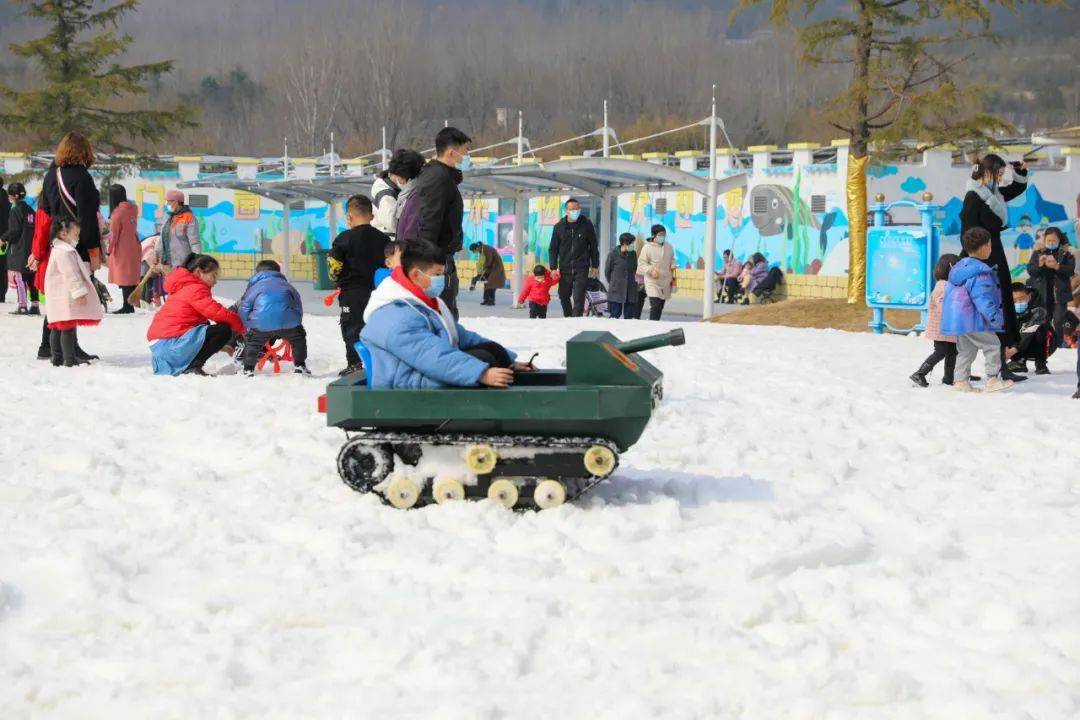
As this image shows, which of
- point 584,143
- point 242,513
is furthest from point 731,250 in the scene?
point 584,143

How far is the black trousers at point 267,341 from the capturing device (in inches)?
390

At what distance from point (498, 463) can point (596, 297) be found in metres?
13.7

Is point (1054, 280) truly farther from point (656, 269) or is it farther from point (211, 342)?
point (211, 342)

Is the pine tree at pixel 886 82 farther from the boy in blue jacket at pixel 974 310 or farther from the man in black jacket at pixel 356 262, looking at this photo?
the man in black jacket at pixel 356 262

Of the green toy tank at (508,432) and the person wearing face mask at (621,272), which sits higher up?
the person wearing face mask at (621,272)

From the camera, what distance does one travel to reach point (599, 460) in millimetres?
5320

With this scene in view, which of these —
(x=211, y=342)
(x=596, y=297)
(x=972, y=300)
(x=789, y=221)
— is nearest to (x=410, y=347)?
(x=211, y=342)

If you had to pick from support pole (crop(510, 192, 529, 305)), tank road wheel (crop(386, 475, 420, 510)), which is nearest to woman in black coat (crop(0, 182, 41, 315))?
support pole (crop(510, 192, 529, 305))

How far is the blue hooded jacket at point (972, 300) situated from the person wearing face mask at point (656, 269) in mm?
8689

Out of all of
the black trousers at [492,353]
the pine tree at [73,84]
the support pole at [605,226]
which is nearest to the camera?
the black trousers at [492,353]

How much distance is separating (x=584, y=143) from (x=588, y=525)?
82796 millimetres

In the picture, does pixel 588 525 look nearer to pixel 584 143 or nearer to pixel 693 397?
pixel 693 397

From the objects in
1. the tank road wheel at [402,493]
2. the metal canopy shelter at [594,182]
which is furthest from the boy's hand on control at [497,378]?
the metal canopy shelter at [594,182]

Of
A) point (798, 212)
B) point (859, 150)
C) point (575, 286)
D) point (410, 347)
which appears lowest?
point (410, 347)
